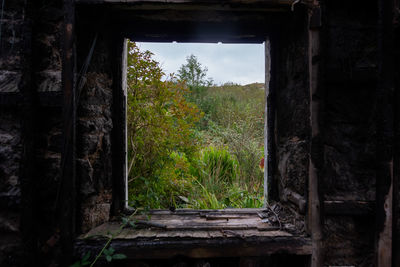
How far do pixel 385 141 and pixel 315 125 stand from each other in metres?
0.44

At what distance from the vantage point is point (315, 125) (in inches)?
54.1

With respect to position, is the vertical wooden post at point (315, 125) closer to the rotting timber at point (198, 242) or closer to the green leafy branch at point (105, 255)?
the rotting timber at point (198, 242)

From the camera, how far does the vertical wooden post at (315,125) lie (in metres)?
1.36

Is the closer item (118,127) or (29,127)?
(29,127)

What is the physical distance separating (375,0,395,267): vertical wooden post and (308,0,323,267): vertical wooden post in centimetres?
37

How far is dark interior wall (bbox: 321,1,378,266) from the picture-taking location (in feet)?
4.68

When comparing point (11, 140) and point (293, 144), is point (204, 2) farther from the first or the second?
point (11, 140)

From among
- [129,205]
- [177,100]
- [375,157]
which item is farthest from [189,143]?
[375,157]

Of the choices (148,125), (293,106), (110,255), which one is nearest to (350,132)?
(293,106)

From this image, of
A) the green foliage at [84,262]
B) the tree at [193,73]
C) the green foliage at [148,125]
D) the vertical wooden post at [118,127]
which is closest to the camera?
the green foliage at [84,262]

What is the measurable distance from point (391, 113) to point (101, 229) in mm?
2154

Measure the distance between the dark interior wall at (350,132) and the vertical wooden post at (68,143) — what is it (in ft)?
5.58

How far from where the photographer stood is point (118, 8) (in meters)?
1.55

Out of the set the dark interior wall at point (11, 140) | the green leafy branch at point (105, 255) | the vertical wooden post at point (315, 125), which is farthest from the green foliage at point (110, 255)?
the vertical wooden post at point (315, 125)
